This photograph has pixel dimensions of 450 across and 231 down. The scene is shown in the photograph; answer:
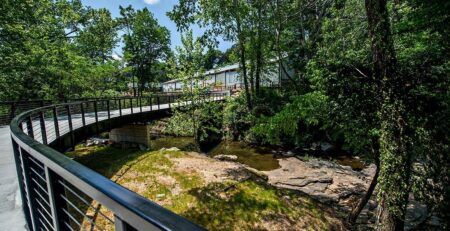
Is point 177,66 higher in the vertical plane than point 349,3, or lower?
lower

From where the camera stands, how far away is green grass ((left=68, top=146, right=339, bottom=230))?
6.13 metres

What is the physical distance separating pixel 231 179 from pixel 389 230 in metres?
4.12

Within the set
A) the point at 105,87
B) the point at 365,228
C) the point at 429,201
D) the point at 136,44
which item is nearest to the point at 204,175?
the point at 365,228

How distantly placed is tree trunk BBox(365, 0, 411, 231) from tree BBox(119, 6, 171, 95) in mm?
34294

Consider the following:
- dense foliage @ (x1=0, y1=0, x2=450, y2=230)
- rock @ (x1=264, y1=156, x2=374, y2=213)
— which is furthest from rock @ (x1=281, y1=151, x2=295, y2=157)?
rock @ (x1=264, y1=156, x2=374, y2=213)

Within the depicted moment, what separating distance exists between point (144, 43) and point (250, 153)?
29481mm

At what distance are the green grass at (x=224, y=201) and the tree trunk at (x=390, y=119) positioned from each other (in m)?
1.91

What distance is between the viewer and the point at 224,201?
6637mm

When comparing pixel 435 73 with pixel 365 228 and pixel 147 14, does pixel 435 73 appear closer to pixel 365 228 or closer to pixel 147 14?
pixel 365 228

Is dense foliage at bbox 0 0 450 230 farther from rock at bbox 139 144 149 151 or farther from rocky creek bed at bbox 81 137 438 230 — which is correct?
rock at bbox 139 144 149 151

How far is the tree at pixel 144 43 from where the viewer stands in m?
35.5

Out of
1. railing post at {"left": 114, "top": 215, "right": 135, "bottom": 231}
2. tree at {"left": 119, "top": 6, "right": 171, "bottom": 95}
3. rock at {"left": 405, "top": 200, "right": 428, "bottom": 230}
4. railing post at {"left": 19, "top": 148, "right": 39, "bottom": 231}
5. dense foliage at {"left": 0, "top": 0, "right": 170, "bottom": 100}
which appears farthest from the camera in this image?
tree at {"left": 119, "top": 6, "right": 171, "bottom": 95}

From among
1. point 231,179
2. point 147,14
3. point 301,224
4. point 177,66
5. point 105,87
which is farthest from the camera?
point 147,14

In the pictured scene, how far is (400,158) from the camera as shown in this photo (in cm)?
527
